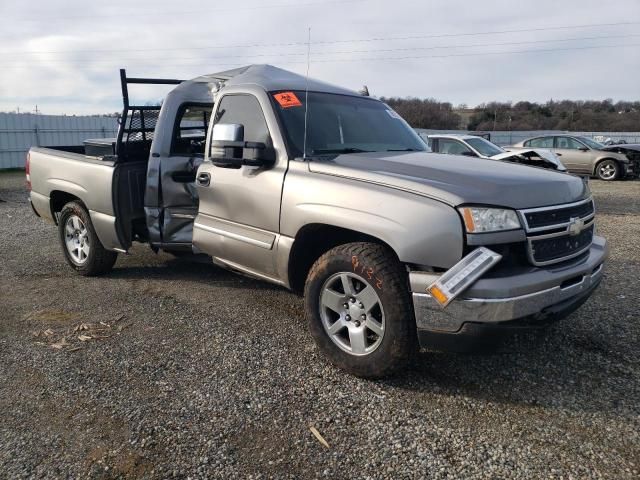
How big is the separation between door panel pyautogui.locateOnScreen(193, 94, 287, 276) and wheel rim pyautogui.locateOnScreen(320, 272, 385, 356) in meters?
0.64

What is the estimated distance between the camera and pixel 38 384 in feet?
11.3

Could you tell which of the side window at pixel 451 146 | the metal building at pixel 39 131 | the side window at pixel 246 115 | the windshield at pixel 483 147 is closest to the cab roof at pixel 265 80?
the side window at pixel 246 115

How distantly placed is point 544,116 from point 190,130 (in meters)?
55.9

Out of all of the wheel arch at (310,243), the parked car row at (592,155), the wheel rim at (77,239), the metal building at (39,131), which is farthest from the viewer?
the metal building at (39,131)

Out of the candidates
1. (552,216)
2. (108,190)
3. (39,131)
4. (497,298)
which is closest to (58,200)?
(108,190)

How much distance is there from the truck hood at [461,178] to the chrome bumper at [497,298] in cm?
43

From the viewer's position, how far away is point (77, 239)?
237 inches

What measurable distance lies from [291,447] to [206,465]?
1.46 feet

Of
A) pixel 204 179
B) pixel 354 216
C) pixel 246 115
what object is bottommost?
pixel 354 216

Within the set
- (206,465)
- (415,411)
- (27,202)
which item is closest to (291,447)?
(206,465)

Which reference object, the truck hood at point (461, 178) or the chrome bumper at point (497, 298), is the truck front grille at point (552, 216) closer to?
the truck hood at point (461, 178)

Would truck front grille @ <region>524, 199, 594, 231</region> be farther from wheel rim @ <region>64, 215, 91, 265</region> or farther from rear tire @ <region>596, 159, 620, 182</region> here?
rear tire @ <region>596, 159, 620, 182</region>

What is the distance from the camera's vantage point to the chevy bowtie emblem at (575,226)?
3217 millimetres

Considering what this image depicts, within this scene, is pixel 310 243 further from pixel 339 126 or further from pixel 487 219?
pixel 487 219
